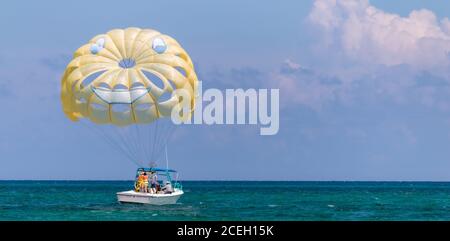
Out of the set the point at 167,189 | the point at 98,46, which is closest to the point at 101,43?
the point at 98,46

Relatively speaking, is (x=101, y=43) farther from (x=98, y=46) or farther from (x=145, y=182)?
(x=145, y=182)

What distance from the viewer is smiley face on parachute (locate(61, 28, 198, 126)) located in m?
34.1

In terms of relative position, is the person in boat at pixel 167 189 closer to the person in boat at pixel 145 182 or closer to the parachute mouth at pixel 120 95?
the person in boat at pixel 145 182

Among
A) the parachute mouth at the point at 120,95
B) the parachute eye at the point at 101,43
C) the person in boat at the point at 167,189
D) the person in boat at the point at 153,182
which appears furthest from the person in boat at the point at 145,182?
the parachute eye at the point at 101,43

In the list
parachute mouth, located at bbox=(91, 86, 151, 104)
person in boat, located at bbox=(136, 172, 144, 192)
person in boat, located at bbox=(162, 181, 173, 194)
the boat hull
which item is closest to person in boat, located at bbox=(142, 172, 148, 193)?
person in boat, located at bbox=(136, 172, 144, 192)

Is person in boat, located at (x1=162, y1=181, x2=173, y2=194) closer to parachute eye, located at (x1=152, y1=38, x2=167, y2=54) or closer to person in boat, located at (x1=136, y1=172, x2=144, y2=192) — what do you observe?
person in boat, located at (x1=136, y1=172, x2=144, y2=192)

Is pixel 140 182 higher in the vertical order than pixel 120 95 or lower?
lower

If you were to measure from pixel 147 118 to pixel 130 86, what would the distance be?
5.21 ft

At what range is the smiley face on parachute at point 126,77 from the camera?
3406 centimetres

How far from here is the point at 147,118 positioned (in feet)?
114

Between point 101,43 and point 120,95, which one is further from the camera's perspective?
point 101,43

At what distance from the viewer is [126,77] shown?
3403cm

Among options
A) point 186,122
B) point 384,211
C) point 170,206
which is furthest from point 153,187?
point 384,211
